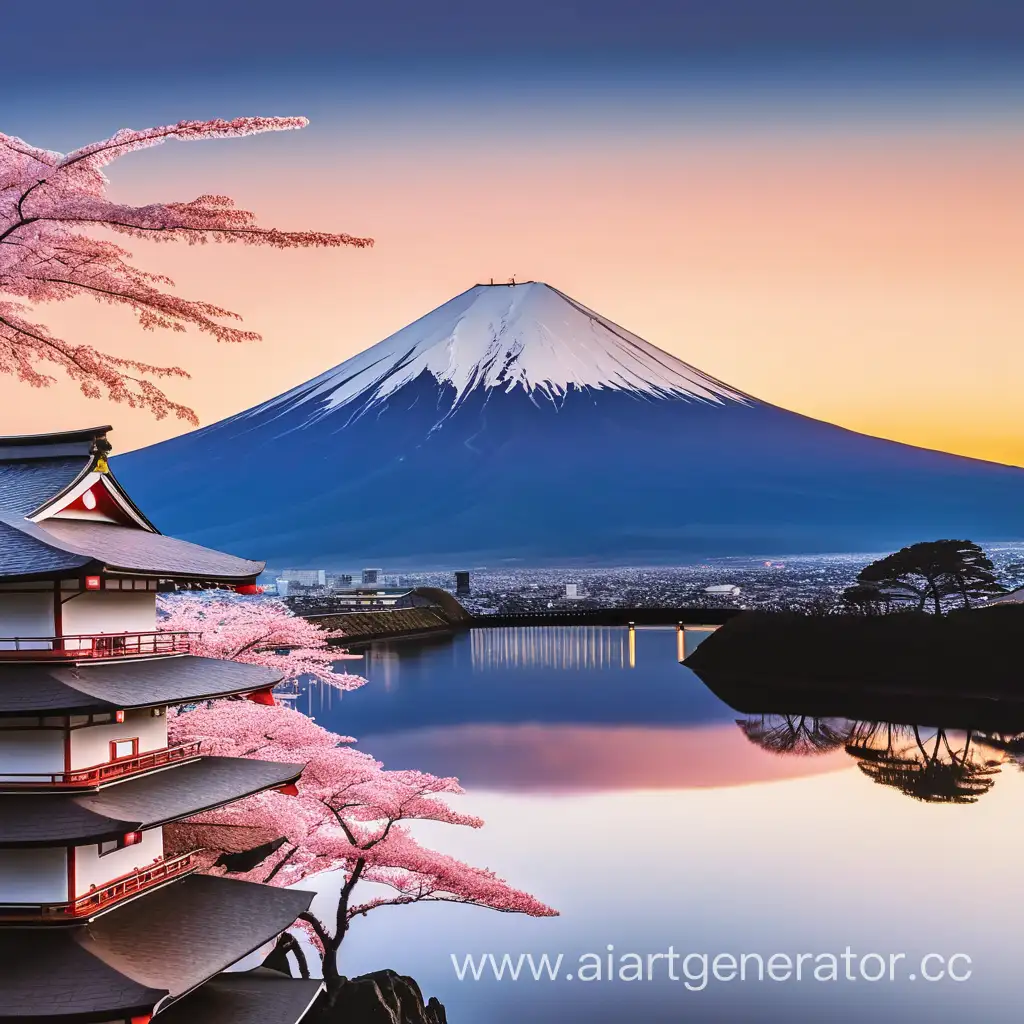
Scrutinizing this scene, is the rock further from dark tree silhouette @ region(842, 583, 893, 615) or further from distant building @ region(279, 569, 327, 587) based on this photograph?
distant building @ region(279, 569, 327, 587)

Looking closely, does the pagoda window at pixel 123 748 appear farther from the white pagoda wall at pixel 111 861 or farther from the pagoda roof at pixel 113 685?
the white pagoda wall at pixel 111 861

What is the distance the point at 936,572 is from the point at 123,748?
3654 centimetres

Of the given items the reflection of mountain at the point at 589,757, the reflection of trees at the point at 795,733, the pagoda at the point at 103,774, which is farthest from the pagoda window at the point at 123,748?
the reflection of trees at the point at 795,733

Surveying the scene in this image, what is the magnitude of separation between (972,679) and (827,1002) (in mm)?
21281

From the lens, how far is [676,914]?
48.1 feet

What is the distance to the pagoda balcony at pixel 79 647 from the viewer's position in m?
6.39

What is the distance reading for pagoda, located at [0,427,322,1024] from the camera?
20.1ft

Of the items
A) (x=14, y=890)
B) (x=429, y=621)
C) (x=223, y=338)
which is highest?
(x=223, y=338)

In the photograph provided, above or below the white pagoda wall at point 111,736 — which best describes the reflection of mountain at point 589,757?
below

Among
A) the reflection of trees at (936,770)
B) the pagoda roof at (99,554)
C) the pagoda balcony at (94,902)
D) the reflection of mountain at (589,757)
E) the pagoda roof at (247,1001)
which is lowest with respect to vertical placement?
the reflection of mountain at (589,757)

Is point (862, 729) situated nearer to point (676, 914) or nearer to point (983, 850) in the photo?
point (983, 850)

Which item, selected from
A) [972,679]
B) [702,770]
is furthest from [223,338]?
[972,679]

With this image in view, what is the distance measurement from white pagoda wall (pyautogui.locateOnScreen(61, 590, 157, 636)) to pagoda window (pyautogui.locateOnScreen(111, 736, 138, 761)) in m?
0.71

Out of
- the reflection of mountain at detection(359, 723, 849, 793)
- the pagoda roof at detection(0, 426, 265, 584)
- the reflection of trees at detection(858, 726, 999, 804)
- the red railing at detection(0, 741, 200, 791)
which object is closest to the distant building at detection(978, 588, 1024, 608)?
the reflection of mountain at detection(359, 723, 849, 793)
